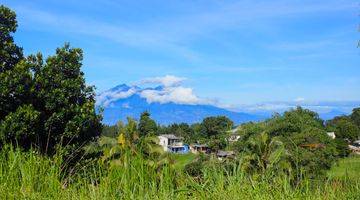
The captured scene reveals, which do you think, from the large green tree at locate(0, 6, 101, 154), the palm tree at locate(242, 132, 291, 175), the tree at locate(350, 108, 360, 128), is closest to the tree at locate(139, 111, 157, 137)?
the palm tree at locate(242, 132, 291, 175)

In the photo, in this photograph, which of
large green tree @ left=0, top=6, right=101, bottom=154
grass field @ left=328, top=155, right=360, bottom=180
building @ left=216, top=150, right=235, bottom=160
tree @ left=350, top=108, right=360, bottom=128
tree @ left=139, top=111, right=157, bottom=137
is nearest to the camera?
grass field @ left=328, top=155, right=360, bottom=180

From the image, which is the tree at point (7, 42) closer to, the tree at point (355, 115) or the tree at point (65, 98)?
the tree at point (65, 98)

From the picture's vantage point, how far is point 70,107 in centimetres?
2919

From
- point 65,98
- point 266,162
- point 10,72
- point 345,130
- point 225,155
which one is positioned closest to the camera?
point 266,162

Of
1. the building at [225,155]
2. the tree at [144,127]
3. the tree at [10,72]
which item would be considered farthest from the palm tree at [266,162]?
the tree at [10,72]

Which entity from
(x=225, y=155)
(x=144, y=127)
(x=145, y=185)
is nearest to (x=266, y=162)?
(x=225, y=155)

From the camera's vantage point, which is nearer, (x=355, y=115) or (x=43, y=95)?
(x=43, y=95)

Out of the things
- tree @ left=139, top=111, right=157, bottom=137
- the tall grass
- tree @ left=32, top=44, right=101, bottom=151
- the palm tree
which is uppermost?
tree @ left=32, top=44, right=101, bottom=151

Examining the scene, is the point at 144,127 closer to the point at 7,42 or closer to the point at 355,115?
the point at 7,42

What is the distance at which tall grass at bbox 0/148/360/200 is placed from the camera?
384 centimetres

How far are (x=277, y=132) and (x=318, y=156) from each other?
29.6 feet

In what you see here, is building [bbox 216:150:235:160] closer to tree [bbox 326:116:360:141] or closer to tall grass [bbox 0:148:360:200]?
tall grass [bbox 0:148:360:200]

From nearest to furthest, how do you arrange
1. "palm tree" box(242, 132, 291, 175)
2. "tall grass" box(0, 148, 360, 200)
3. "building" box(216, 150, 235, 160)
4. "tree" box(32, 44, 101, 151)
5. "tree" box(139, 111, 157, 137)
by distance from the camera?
"tall grass" box(0, 148, 360, 200) < "palm tree" box(242, 132, 291, 175) < "building" box(216, 150, 235, 160) < "tree" box(139, 111, 157, 137) < "tree" box(32, 44, 101, 151)

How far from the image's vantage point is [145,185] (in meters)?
4.12
